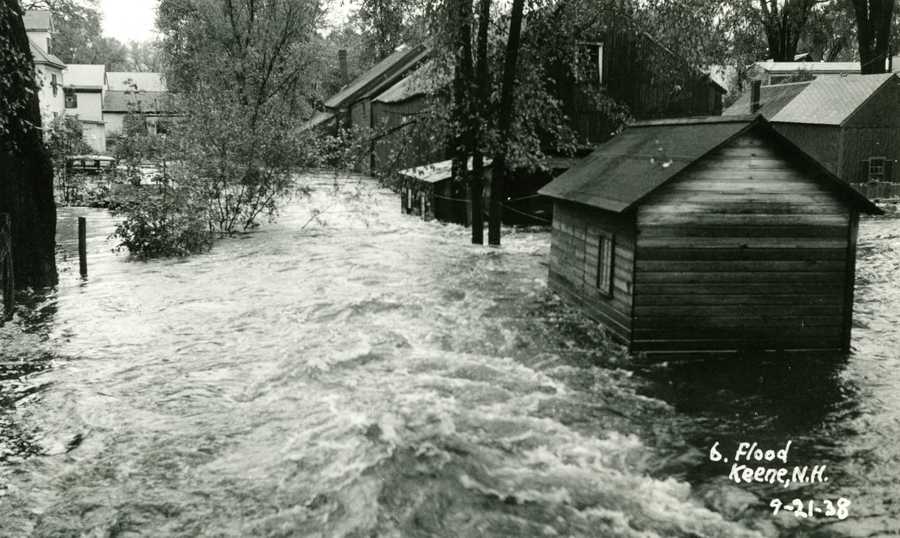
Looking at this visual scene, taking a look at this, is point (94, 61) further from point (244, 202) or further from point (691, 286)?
point (691, 286)

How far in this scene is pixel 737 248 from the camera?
531 inches

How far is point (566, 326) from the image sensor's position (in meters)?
16.1

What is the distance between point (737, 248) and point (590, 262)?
9.96ft

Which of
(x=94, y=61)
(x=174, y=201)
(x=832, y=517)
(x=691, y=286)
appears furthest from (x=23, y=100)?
(x=94, y=61)

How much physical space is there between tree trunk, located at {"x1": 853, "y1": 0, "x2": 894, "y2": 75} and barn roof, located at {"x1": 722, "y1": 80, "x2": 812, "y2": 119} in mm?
2813

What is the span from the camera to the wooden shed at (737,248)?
1336cm

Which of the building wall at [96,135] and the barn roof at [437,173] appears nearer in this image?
the barn roof at [437,173]

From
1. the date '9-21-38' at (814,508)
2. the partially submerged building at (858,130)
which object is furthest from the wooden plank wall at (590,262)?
the partially submerged building at (858,130)

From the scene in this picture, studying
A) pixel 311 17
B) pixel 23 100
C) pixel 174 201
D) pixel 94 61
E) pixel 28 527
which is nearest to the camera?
pixel 28 527

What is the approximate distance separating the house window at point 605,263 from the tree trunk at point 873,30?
104 feet

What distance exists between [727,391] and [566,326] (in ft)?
13.7

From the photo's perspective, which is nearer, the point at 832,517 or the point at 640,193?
the point at 832,517

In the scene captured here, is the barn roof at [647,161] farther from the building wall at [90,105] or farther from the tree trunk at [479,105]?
the building wall at [90,105]

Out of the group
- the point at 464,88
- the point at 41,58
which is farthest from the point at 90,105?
the point at 464,88
